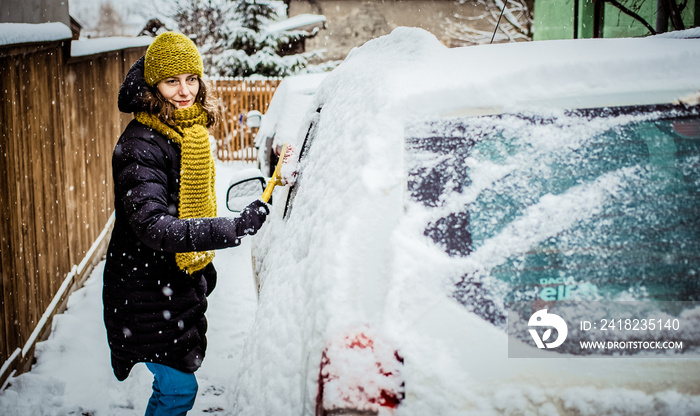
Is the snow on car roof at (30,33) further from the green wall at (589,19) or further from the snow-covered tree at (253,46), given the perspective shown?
the snow-covered tree at (253,46)

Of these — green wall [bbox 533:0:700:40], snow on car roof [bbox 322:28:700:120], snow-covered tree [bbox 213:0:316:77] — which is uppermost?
snow-covered tree [bbox 213:0:316:77]

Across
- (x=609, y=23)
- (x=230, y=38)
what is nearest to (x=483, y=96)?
(x=609, y=23)

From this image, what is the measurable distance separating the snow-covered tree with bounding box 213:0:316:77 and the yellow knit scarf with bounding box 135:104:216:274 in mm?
15888

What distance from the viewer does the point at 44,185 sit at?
3926 millimetres

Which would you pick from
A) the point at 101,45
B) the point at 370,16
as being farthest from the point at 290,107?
the point at 370,16

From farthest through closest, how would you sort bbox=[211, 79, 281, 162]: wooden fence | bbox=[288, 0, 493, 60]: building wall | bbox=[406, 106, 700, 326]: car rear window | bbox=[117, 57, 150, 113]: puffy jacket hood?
bbox=[288, 0, 493, 60]: building wall
bbox=[211, 79, 281, 162]: wooden fence
bbox=[117, 57, 150, 113]: puffy jacket hood
bbox=[406, 106, 700, 326]: car rear window

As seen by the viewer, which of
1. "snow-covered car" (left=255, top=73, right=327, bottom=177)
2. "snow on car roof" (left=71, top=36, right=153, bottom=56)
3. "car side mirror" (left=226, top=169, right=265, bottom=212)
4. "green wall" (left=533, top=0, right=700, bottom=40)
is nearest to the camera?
"car side mirror" (left=226, top=169, right=265, bottom=212)

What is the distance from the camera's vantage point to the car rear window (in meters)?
1.47

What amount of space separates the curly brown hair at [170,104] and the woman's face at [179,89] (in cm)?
3

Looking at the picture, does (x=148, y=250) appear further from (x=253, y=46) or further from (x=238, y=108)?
(x=253, y=46)

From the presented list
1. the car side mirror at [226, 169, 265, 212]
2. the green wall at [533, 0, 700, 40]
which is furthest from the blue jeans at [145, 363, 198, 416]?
the green wall at [533, 0, 700, 40]

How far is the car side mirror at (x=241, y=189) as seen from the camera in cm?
245

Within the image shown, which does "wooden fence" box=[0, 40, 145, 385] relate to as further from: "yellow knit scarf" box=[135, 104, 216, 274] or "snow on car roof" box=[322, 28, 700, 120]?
"snow on car roof" box=[322, 28, 700, 120]

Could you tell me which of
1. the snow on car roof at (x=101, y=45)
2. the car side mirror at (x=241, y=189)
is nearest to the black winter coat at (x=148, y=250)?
the car side mirror at (x=241, y=189)
